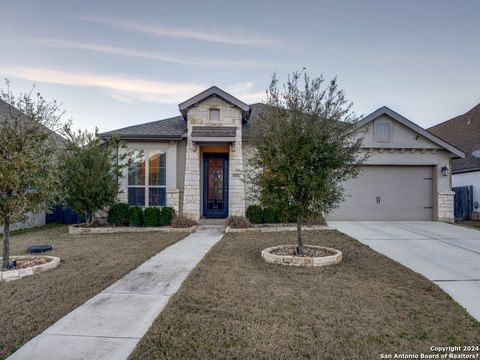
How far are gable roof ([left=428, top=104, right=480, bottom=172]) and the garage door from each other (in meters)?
3.44

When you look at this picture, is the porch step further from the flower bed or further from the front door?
the flower bed

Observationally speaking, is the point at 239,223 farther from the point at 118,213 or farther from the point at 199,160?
the point at 118,213

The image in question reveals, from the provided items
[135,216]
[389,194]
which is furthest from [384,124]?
[135,216]

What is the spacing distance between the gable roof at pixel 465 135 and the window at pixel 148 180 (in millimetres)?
13939

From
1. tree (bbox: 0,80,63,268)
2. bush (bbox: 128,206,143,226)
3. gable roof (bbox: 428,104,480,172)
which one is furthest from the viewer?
gable roof (bbox: 428,104,480,172)

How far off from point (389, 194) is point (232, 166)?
6.73 m

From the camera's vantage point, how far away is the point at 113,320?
3.43 metres

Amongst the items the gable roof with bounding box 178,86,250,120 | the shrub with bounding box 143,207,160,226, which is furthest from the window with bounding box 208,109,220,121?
the shrub with bounding box 143,207,160,226

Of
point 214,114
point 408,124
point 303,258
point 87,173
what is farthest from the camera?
point 408,124

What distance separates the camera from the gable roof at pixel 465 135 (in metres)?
14.4

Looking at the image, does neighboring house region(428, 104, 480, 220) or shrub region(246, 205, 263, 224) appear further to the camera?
neighboring house region(428, 104, 480, 220)

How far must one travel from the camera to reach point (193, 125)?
1149 centimetres

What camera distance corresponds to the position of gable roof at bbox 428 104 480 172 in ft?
47.2

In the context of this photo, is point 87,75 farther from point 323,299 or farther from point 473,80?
point 473,80
